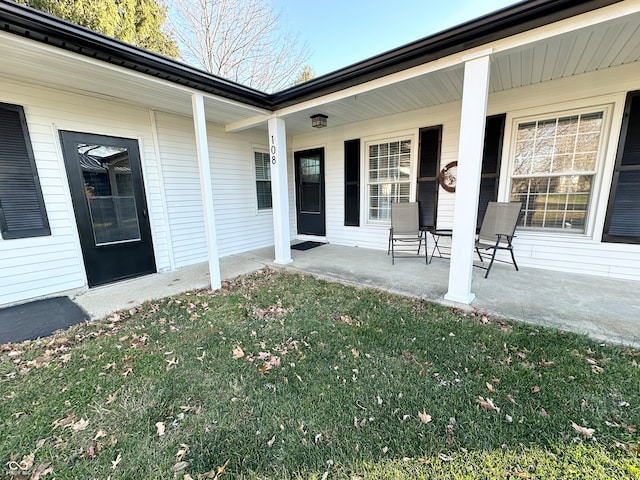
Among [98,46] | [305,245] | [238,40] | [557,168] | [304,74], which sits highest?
[238,40]

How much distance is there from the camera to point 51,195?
336cm

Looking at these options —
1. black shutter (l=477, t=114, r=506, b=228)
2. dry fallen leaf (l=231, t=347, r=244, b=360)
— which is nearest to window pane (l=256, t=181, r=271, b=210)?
dry fallen leaf (l=231, t=347, r=244, b=360)

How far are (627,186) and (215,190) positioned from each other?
616cm

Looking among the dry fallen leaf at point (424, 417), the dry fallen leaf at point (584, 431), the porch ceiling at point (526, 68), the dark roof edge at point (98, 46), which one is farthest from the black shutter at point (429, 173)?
the dry fallen leaf at point (424, 417)

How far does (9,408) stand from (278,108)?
4.30 metres

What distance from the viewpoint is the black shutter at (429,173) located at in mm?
4672

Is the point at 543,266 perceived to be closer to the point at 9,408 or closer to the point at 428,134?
the point at 428,134

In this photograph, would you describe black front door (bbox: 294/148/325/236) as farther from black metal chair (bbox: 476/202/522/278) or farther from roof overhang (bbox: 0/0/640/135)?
black metal chair (bbox: 476/202/522/278)

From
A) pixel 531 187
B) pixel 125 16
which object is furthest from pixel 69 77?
pixel 531 187

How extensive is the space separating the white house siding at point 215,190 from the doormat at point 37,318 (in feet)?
5.52

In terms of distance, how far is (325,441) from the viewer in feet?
4.89

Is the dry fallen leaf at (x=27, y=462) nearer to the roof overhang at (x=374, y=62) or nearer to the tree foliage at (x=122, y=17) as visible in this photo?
the roof overhang at (x=374, y=62)

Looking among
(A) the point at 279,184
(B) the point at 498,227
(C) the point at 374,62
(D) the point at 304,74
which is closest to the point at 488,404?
(B) the point at 498,227

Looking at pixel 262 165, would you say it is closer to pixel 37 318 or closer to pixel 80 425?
pixel 37 318
